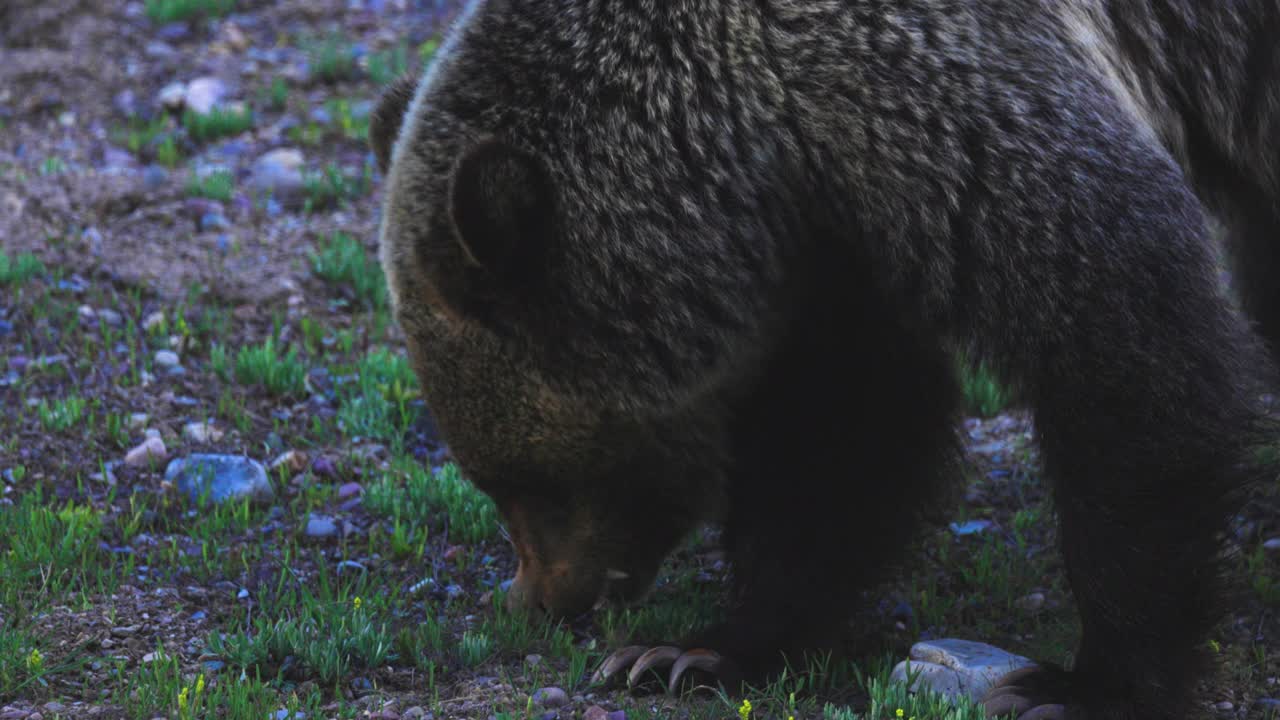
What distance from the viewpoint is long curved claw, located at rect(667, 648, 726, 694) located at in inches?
157

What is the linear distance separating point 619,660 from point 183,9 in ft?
20.5

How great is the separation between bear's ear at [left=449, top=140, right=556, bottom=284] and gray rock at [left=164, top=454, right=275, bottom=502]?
5.77ft

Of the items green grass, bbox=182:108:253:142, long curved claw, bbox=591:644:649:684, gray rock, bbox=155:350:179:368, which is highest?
green grass, bbox=182:108:253:142

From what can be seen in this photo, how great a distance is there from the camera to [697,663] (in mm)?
4035

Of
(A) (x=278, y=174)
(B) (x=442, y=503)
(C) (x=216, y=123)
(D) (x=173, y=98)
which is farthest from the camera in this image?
(D) (x=173, y=98)

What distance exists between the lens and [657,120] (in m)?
3.59


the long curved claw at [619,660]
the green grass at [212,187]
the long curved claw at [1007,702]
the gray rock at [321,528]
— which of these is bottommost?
the gray rock at [321,528]

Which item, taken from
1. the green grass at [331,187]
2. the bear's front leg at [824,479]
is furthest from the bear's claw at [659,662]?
the green grass at [331,187]

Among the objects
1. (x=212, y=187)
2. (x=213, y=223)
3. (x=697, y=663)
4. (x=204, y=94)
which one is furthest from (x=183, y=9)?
(x=697, y=663)

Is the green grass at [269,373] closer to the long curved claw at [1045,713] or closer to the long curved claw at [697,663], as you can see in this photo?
the long curved claw at [697,663]

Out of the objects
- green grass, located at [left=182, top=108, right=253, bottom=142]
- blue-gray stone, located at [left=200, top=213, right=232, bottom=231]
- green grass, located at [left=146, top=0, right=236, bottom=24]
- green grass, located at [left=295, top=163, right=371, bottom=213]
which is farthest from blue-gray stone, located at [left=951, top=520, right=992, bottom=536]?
green grass, located at [left=146, top=0, right=236, bottom=24]

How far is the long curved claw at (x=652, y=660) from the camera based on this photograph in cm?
398

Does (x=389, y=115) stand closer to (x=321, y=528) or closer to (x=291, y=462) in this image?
(x=321, y=528)

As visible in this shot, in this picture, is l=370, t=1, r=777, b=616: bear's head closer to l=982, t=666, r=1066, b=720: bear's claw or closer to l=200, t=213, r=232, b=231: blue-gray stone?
l=982, t=666, r=1066, b=720: bear's claw
